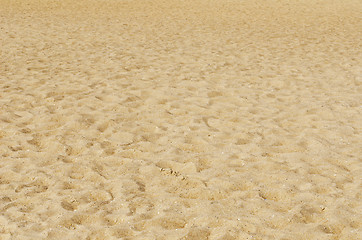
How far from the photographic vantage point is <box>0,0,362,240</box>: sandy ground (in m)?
3.62

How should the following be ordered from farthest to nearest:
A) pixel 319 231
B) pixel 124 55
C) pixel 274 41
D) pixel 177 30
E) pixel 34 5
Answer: pixel 34 5 < pixel 177 30 < pixel 274 41 < pixel 124 55 < pixel 319 231

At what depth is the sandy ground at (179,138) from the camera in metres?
3.62

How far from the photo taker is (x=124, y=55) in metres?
8.99

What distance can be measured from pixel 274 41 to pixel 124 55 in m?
3.64

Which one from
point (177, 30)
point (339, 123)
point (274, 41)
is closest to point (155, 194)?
point (339, 123)

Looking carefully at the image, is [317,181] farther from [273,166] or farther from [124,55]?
[124,55]

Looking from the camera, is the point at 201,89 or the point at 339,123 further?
the point at 201,89

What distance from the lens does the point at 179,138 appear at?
199 inches

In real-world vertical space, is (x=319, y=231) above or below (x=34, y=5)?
above

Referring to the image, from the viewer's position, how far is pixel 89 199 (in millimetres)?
3895

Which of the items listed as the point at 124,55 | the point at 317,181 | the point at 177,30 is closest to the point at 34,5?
the point at 177,30

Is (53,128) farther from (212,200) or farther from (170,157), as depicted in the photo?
(212,200)

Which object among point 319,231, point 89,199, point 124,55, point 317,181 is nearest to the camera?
point 319,231

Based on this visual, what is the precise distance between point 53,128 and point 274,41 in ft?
21.8
